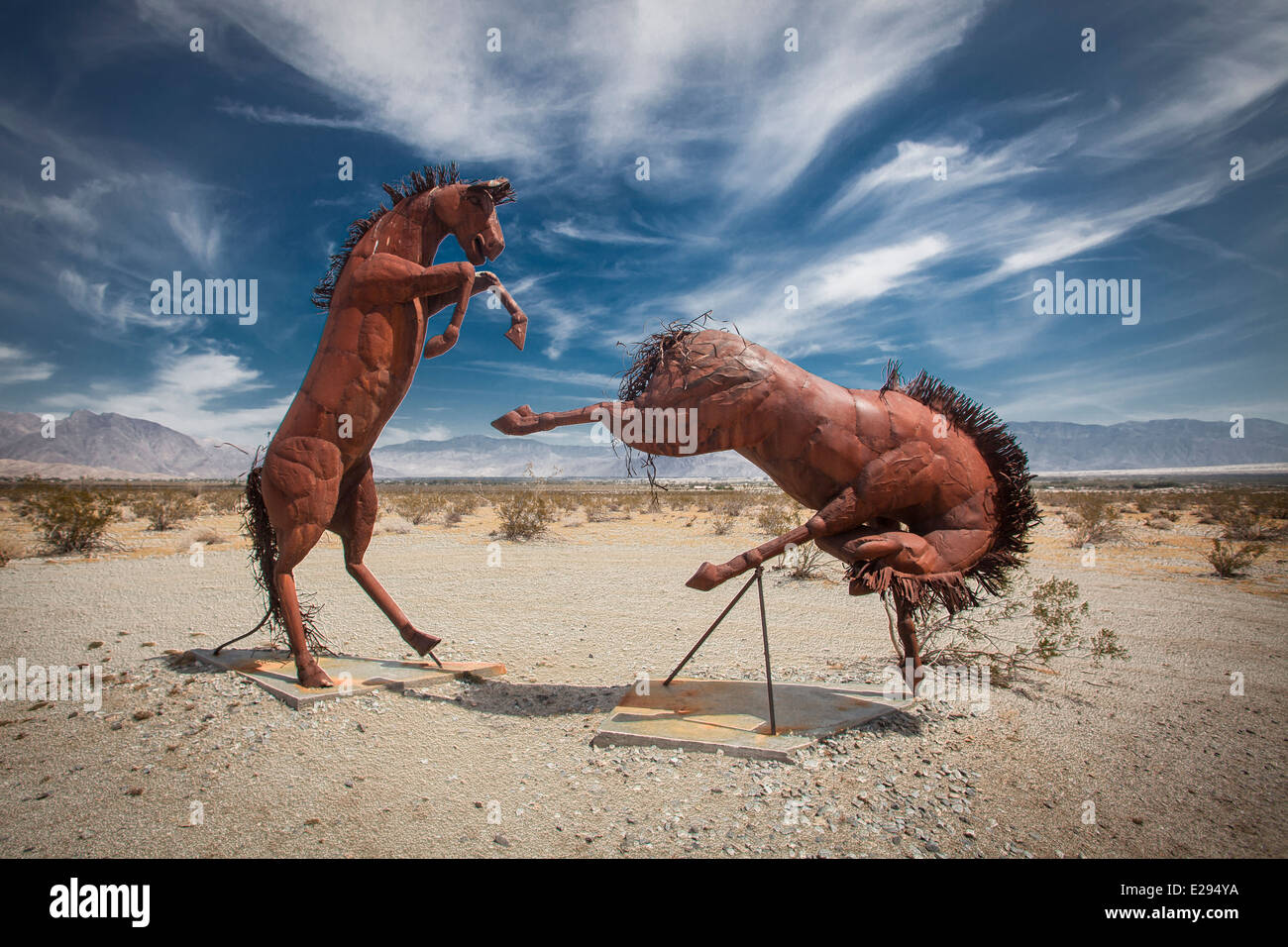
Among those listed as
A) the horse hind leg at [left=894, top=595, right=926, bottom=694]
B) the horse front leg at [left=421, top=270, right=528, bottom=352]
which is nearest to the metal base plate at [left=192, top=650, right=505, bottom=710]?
the horse front leg at [left=421, top=270, right=528, bottom=352]

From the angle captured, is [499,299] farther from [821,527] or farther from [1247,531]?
[1247,531]

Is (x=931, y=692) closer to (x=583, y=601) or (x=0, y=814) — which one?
(x=583, y=601)

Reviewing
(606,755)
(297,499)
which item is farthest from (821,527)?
(297,499)

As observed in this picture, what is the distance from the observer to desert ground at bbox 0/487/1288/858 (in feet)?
11.1

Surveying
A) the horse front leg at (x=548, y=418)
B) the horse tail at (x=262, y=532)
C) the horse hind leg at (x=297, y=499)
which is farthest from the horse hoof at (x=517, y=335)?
the horse tail at (x=262, y=532)

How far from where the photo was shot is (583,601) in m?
10.3

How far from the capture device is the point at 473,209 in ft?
16.9

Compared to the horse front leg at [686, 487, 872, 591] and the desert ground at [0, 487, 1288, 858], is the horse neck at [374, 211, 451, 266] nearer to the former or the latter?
the horse front leg at [686, 487, 872, 591]

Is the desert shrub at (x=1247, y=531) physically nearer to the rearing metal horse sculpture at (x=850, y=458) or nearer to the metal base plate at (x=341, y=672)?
the rearing metal horse sculpture at (x=850, y=458)

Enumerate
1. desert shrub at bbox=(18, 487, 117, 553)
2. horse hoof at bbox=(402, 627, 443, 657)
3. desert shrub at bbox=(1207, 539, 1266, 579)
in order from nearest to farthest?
horse hoof at bbox=(402, 627, 443, 657)
desert shrub at bbox=(1207, 539, 1266, 579)
desert shrub at bbox=(18, 487, 117, 553)

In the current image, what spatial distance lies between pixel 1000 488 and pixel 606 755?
3.67m

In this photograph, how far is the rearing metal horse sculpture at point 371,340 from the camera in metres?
4.93

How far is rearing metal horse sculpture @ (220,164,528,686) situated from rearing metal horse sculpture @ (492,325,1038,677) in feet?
3.90
